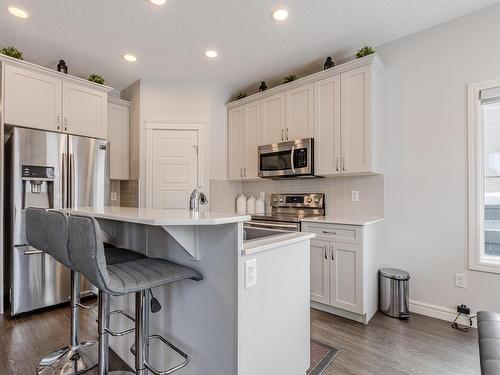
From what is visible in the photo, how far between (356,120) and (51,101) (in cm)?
326

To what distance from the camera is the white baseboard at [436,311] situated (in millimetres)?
2442

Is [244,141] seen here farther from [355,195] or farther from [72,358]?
[72,358]

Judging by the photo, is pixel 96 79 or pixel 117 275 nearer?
pixel 117 275

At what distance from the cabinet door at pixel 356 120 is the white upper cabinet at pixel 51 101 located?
9.42ft

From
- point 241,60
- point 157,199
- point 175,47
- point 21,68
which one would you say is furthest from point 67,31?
point 157,199

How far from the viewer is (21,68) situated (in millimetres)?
2752

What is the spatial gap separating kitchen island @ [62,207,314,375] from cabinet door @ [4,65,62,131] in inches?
72.8

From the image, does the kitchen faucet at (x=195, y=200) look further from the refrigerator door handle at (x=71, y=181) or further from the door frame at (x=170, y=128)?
the door frame at (x=170, y=128)

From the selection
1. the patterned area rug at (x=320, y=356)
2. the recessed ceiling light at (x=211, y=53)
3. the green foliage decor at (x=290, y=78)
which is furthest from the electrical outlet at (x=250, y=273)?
the green foliage decor at (x=290, y=78)

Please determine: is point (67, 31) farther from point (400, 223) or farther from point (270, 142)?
point (400, 223)

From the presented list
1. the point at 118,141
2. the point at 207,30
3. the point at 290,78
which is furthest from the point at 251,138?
the point at 118,141

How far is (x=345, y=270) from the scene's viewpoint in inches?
101

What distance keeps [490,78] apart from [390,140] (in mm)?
915

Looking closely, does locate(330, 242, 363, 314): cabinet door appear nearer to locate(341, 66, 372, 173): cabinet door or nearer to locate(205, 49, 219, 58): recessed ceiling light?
locate(341, 66, 372, 173): cabinet door
